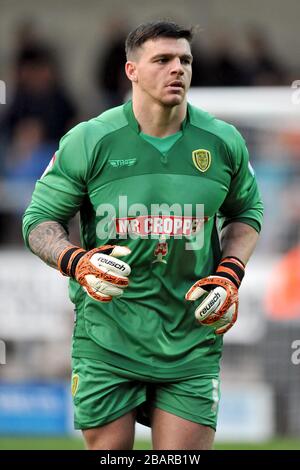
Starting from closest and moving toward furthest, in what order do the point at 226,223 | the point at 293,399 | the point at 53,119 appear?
the point at 226,223, the point at 293,399, the point at 53,119

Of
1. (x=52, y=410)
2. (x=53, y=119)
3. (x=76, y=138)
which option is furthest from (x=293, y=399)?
(x=76, y=138)

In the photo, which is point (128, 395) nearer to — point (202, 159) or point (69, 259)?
point (69, 259)

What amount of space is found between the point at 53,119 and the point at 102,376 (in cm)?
726

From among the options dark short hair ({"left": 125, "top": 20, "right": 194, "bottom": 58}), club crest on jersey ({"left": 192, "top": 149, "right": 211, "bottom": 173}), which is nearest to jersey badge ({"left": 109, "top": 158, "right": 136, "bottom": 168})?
club crest on jersey ({"left": 192, "top": 149, "right": 211, "bottom": 173})

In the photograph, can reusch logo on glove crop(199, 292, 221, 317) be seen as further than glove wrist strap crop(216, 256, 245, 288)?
No

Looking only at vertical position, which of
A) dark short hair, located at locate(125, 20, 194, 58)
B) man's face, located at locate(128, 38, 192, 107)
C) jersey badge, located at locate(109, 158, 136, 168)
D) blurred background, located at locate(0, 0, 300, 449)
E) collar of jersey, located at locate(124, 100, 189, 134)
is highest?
dark short hair, located at locate(125, 20, 194, 58)

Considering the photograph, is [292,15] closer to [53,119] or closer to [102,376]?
[53,119]

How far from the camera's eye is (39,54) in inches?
549

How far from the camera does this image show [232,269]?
6324 millimetres

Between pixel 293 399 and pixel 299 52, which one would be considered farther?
pixel 299 52

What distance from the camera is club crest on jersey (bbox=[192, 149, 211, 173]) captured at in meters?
6.31

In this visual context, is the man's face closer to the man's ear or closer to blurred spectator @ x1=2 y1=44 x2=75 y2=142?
the man's ear

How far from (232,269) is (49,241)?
94 cm

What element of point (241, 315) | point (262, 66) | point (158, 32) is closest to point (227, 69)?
point (262, 66)
